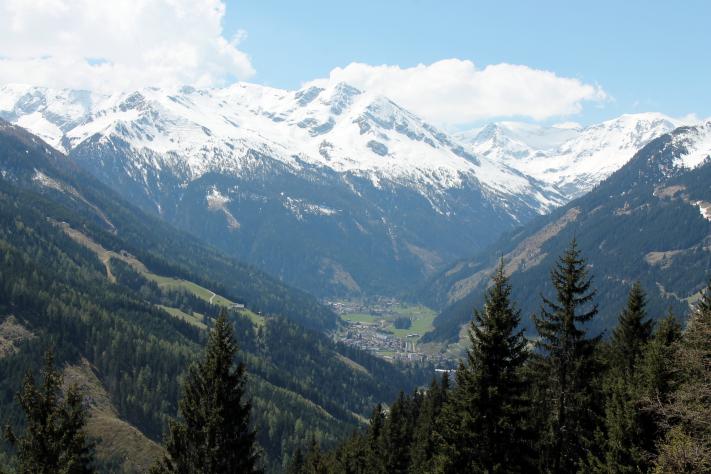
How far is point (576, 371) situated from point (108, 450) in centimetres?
11611

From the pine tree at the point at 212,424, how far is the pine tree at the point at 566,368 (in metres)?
18.2

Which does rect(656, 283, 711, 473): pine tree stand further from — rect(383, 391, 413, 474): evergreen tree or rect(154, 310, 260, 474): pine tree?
rect(383, 391, 413, 474): evergreen tree

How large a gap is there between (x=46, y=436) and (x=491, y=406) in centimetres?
2365

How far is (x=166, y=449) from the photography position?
36188 millimetres

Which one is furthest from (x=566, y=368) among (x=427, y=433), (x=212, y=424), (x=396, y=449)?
(x=396, y=449)

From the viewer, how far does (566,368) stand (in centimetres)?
4116

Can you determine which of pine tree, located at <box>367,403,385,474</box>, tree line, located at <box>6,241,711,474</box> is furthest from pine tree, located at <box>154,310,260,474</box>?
pine tree, located at <box>367,403,385,474</box>

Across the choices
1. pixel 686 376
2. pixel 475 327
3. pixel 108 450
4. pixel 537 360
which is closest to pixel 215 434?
pixel 475 327

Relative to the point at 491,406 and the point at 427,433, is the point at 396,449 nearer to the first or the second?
the point at 427,433

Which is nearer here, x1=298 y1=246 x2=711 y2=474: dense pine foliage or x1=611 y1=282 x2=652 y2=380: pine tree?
x1=298 y1=246 x2=711 y2=474: dense pine foliage

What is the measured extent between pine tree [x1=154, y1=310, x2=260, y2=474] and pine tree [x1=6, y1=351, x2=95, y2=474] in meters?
5.14

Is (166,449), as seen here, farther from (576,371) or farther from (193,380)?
(576,371)

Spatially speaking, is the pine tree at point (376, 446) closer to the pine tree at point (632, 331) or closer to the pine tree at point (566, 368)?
the pine tree at point (632, 331)

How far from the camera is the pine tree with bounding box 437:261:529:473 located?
33.4 meters
